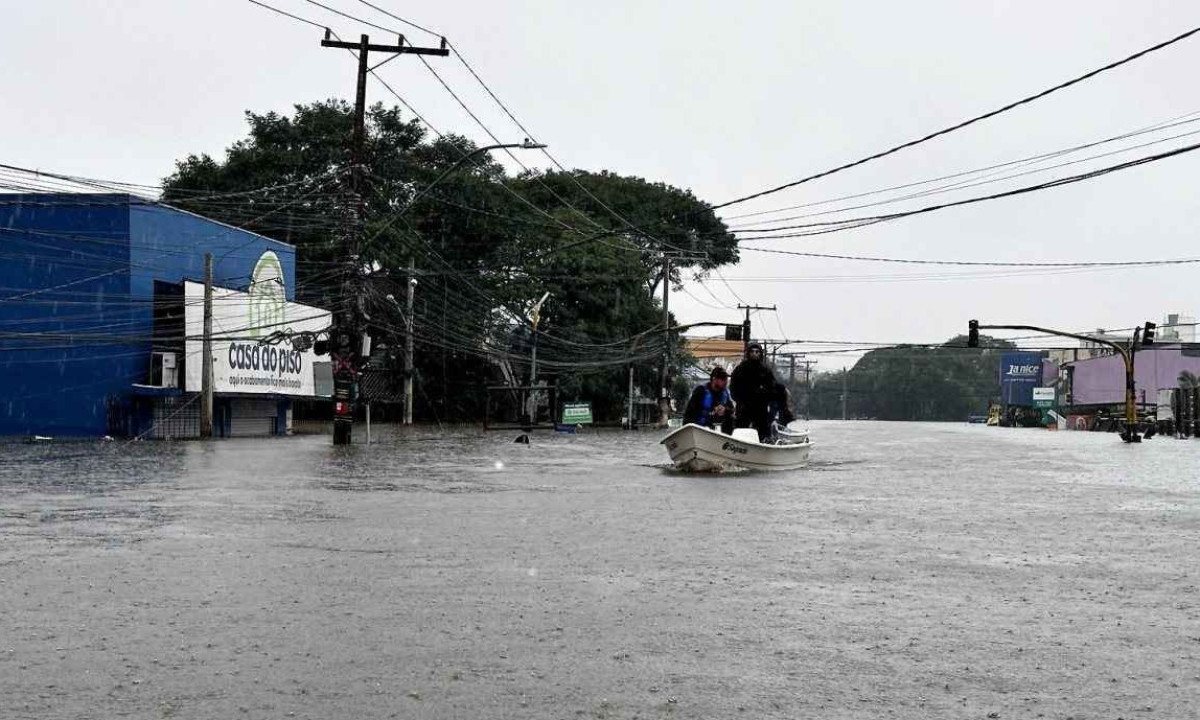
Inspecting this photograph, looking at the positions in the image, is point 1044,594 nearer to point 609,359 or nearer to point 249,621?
point 249,621

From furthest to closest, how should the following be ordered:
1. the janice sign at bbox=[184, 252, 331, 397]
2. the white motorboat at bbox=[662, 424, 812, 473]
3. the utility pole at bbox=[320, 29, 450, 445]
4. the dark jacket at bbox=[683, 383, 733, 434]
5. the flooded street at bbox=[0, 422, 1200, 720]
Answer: the janice sign at bbox=[184, 252, 331, 397] < the utility pole at bbox=[320, 29, 450, 445] < the dark jacket at bbox=[683, 383, 733, 434] < the white motorboat at bbox=[662, 424, 812, 473] < the flooded street at bbox=[0, 422, 1200, 720]

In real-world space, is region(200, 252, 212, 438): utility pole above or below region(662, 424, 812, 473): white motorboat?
above

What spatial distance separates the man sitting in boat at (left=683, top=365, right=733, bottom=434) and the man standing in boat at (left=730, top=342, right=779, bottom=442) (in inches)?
10.2

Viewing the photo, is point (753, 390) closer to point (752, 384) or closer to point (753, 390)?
point (753, 390)

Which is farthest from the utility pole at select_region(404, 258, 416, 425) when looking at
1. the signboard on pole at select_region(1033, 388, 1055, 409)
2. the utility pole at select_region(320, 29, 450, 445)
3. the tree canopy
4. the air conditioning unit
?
the tree canopy

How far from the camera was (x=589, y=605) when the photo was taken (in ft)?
28.9

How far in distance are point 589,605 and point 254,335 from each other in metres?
41.3

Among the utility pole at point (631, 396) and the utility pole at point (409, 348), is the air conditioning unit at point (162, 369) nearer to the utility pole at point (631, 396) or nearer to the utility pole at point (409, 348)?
the utility pole at point (409, 348)

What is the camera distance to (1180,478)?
86.1 feet

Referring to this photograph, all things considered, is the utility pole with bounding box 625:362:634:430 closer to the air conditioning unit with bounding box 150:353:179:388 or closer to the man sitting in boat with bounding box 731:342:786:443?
the air conditioning unit with bounding box 150:353:179:388

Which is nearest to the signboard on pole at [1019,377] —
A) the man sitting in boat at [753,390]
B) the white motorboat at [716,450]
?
the man sitting in boat at [753,390]

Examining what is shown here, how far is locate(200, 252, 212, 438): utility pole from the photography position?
4141 centimetres

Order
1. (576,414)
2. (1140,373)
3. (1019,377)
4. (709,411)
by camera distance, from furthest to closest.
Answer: (1019,377)
(1140,373)
(576,414)
(709,411)

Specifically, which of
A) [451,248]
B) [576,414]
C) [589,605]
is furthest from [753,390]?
[451,248]
